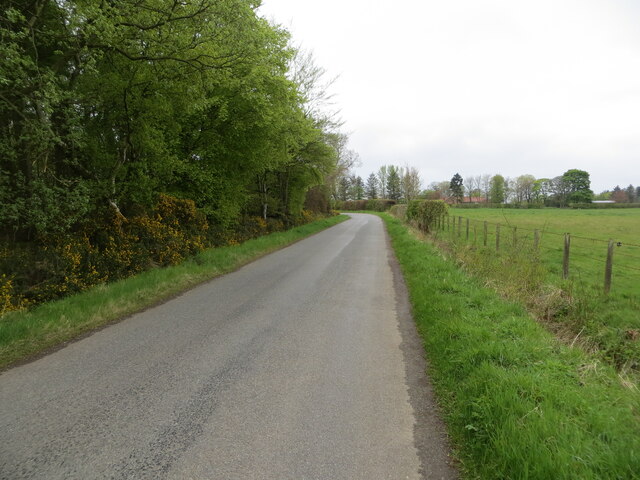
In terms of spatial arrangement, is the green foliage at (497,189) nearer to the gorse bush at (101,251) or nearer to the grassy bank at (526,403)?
the gorse bush at (101,251)

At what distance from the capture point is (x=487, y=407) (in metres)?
3.00

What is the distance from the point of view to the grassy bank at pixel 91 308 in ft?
15.1

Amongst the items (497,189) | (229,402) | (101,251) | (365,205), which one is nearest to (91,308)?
(101,251)

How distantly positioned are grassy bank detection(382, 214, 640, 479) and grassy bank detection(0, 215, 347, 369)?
5.21 metres

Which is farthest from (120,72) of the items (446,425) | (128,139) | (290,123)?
(446,425)

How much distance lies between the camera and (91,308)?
5816 mm

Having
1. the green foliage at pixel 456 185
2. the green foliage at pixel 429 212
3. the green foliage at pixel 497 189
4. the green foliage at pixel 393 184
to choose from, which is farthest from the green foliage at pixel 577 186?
the green foliage at pixel 429 212

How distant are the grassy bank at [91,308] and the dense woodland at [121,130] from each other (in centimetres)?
65

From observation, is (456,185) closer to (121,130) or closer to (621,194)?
(621,194)

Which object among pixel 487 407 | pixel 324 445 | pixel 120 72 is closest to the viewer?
pixel 324 445

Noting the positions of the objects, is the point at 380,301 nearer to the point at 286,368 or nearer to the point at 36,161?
the point at 286,368

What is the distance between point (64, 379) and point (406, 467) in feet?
12.2

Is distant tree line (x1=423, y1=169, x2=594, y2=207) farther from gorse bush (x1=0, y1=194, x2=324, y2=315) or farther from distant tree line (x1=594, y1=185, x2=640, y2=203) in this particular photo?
gorse bush (x1=0, y1=194, x2=324, y2=315)

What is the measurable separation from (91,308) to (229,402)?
3917 mm
